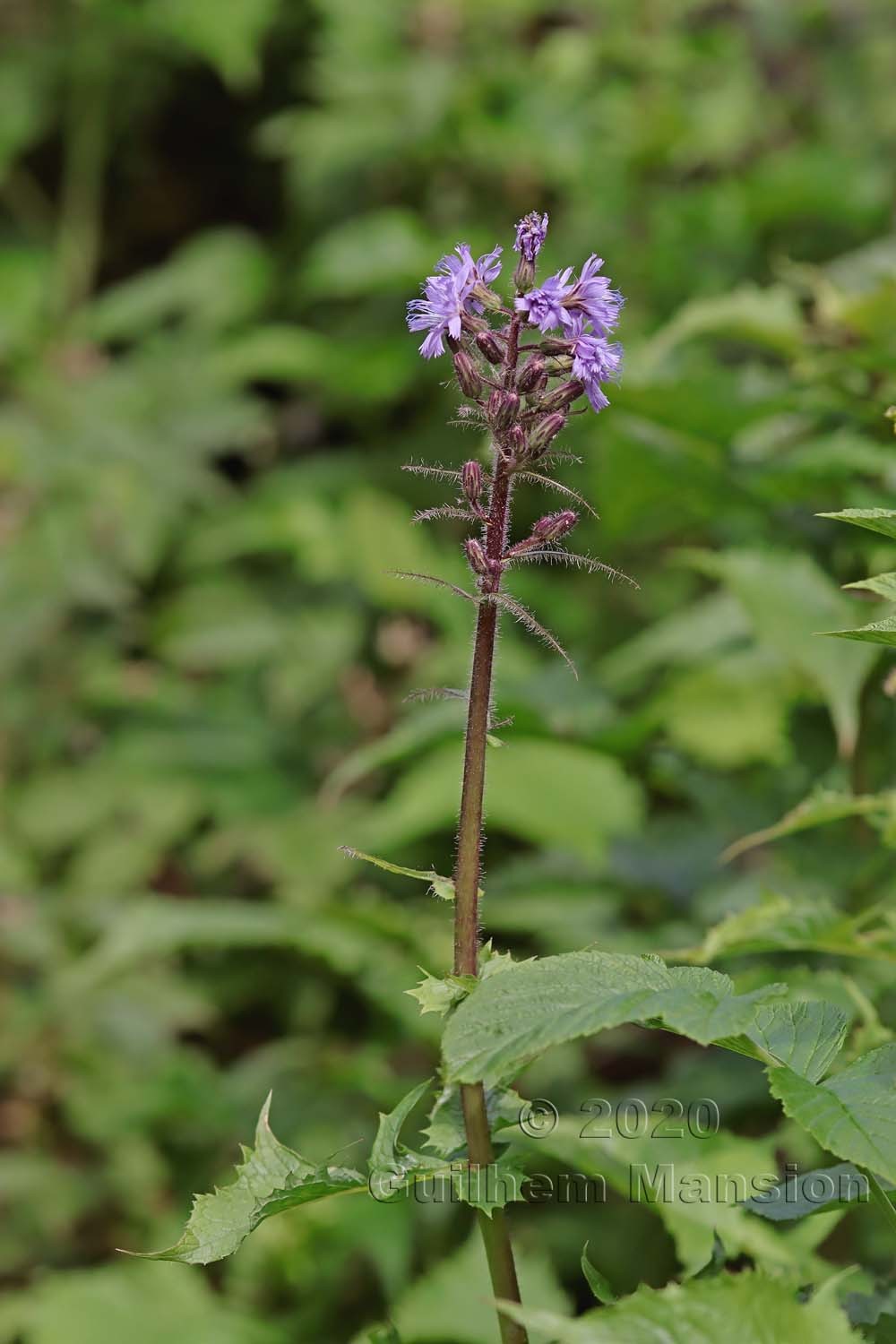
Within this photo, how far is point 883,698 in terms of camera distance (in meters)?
1.72

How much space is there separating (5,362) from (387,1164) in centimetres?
299

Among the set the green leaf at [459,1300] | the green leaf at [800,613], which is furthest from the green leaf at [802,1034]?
the green leaf at [459,1300]

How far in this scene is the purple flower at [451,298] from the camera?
0.91 m

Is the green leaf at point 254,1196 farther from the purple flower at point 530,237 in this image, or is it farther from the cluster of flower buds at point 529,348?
the purple flower at point 530,237

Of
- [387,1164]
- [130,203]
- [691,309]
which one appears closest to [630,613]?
[691,309]

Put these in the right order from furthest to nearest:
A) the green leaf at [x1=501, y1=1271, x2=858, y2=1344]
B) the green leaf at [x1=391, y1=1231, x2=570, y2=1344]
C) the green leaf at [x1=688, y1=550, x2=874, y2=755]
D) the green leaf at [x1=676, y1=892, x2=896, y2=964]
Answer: the green leaf at [x1=391, y1=1231, x2=570, y2=1344]
the green leaf at [x1=688, y1=550, x2=874, y2=755]
the green leaf at [x1=676, y1=892, x2=896, y2=964]
the green leaf at [x1=501, y1=1271, x2=858, y2=1344]

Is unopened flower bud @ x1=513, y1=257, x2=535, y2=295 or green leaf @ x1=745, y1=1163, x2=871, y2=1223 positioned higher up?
unopened flower bud @ x1=513, y1=257, x2=535, y2=295

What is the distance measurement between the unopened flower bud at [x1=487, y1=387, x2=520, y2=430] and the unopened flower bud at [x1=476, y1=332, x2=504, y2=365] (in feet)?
→ 0.15

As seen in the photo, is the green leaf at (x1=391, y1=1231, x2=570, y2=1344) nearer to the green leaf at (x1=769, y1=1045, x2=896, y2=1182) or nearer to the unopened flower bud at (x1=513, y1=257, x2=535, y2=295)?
the green leaf at (x1=769, y1=1045, x2=896, y2=1182)

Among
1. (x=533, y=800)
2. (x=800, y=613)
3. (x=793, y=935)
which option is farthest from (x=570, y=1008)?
(x=533, y=800)

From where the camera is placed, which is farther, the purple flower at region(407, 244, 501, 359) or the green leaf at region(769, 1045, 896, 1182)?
the purple flower at region(407, 244, 501, 359)

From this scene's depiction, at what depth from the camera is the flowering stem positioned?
877 mm

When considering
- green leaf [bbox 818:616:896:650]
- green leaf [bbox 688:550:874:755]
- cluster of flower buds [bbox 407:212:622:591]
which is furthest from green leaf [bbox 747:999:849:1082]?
green leaf [bbox 688:550:874:755]

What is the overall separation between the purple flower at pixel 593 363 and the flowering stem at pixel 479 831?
0.04m
